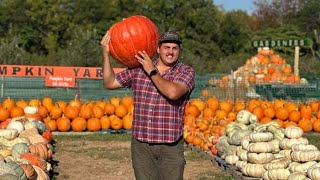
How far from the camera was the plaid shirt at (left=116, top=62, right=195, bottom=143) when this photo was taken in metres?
4.53

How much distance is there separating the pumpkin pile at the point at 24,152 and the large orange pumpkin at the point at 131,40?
162 centimetres

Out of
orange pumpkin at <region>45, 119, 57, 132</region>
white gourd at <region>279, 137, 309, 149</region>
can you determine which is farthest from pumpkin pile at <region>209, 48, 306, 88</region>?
white gourd at <region>279, 137, 309, 149</region>

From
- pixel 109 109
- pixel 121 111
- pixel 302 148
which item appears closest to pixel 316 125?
pixel 121 111

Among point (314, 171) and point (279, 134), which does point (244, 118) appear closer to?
point (279, 134)

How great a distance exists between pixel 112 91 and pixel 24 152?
8.88 metres

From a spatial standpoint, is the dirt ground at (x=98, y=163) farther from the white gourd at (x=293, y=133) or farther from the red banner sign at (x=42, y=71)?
the red banner sign at (x=42, y=71)

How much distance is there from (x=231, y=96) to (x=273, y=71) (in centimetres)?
535

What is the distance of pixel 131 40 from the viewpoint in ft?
15.7

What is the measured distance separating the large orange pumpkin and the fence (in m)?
10.2

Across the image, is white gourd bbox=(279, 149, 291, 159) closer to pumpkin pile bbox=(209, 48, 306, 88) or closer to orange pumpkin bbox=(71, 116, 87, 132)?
orange pumpkin bbox=(71, 116, 87, 132)

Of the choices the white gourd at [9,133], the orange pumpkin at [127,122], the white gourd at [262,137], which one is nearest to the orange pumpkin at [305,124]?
the orange pumpkin at [127,122]

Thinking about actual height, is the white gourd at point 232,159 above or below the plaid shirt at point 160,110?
below

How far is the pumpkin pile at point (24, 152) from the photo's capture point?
581cm

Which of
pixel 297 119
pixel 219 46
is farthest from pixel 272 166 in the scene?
pixel 219 46
